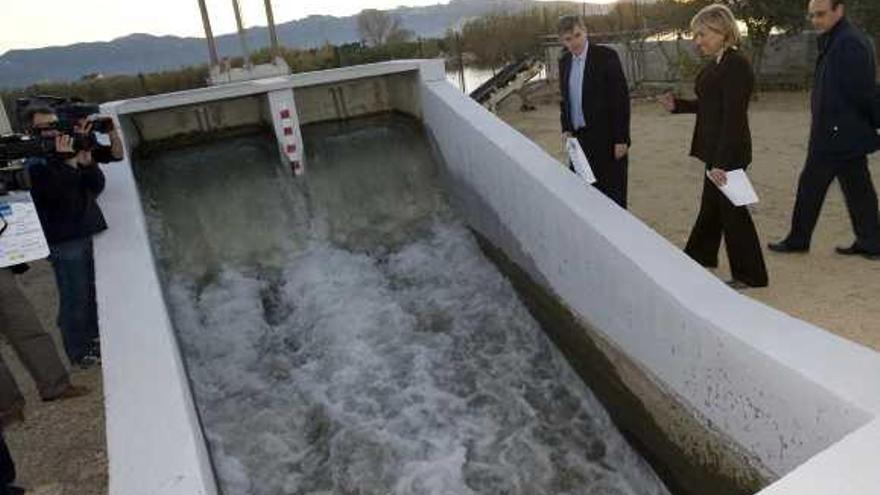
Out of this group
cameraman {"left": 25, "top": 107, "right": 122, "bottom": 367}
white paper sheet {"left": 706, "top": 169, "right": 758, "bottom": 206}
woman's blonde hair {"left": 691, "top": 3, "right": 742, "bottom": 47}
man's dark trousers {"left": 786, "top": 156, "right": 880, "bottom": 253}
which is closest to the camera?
woman's blonde hair {"left": 691, "top": 3, "right": 742, "bottom": 47}

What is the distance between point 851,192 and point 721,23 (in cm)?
144

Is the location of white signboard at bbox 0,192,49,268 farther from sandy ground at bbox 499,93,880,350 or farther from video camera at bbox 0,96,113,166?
sandy ground at bbox 499,93,880,350

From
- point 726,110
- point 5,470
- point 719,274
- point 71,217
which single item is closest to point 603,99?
point 726,110

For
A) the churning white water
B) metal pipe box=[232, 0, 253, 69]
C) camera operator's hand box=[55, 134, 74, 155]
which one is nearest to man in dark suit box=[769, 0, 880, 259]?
the churning white water

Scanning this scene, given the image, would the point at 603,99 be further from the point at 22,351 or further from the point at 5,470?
the point at 5,470

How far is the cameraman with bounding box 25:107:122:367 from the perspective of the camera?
386cm

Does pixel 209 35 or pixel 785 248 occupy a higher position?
pixel 209 35

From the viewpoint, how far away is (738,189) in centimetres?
363

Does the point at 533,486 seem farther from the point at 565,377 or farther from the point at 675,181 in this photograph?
the point at 675,181

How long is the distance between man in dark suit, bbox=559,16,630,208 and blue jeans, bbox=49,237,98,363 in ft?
10.8

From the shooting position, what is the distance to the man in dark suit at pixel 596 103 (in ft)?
14.4

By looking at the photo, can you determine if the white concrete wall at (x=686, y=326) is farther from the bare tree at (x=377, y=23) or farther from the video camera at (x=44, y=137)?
the bare tree at (x=377, y=23)

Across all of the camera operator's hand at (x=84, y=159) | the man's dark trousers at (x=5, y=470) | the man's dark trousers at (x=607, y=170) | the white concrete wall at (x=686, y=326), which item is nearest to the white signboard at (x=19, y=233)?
the camera operator's hand at (x=84, y=159)

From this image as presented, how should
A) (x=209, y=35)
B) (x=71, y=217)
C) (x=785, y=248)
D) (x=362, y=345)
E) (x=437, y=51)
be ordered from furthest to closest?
1. (x=437, y=51)
2. (x=209, y=35)
3. (x=362, y=345)
4. (x=785, y=248)
5. (x=71, y=217)
